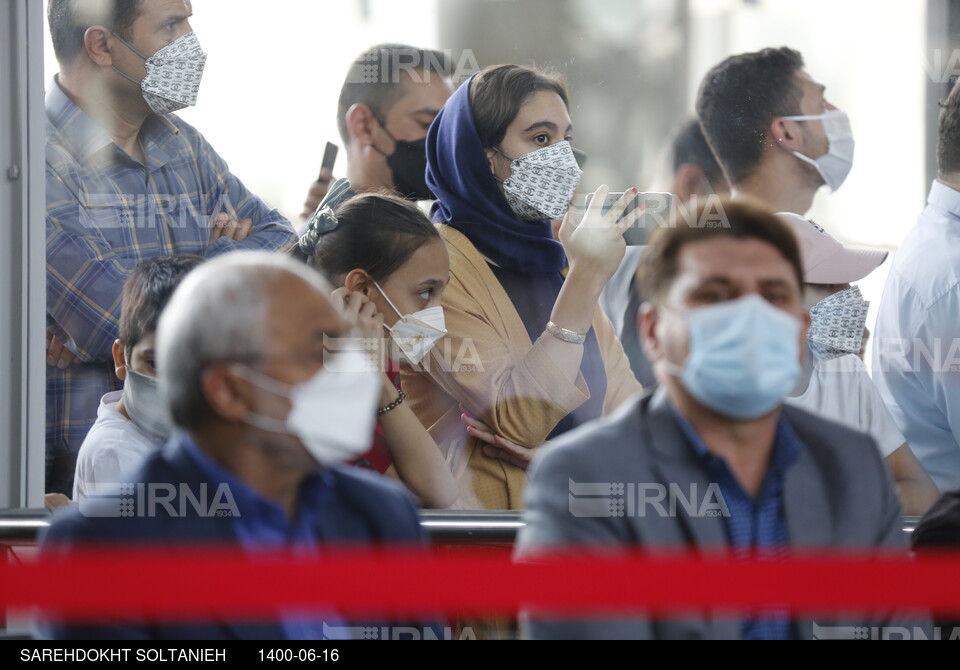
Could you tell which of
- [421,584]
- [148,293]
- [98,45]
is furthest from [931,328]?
[98,45]

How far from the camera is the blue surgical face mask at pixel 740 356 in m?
2.40


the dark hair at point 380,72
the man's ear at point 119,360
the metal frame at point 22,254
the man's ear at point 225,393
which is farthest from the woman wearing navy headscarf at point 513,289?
the metal frame at point 22,254

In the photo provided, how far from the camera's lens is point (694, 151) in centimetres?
321

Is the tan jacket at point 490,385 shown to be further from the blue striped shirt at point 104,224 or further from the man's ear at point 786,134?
the man's ear at point 786,134

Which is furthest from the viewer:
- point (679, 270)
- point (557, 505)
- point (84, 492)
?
point (84, 492)

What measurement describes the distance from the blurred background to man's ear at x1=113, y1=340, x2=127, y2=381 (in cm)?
55

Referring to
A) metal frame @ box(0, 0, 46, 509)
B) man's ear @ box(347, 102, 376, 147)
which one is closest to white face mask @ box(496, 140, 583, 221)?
man's ear @ box(347, 102, 376, 147)

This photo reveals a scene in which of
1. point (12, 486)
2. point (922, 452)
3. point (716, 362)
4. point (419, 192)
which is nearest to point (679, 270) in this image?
point (716, 362)

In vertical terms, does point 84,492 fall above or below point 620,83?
below

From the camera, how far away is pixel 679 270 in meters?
2.48

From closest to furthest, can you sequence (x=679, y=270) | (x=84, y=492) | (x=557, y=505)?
1. (x=557, y=505)
2. (x=679, y=270)
3. (x=84, y=492)

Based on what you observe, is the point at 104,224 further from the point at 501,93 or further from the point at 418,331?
the point at 501,93
